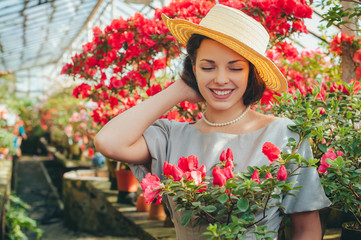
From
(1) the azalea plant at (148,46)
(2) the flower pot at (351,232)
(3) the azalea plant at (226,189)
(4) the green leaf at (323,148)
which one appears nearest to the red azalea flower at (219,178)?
(3) the azalea plant at (226,189)

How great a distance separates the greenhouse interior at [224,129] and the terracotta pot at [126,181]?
1cm

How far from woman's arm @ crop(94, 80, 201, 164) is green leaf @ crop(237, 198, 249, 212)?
47 centimetres

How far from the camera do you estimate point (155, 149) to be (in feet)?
4.09

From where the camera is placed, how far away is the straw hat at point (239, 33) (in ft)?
3.63

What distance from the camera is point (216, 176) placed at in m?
0.87

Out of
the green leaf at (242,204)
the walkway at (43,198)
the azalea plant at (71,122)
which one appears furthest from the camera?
the azalea plant at (71,122)

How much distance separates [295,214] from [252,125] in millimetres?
302

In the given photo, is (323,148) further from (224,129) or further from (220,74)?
(220,74)

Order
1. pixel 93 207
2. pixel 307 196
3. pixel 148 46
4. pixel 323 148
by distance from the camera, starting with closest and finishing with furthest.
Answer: pixel 307 196 < pixel 323 148 < pixel 148 46 < pixel 93 207

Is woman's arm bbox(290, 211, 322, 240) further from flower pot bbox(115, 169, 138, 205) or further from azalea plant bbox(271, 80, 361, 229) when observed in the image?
flower pot bbox(115, 169, 138, 205)

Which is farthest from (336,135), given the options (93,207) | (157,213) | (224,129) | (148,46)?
(93,207)

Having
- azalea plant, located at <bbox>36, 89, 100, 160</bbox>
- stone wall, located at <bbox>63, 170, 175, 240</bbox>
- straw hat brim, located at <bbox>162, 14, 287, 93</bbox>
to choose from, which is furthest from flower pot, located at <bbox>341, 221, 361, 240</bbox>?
azalea plant, located at <bbox>36, 89, 100, 160</bbox>

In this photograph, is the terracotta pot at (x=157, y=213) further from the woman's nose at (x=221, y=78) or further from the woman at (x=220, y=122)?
the woman's nose at (x=221, y=78)

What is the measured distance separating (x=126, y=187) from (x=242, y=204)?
8.25 ft
